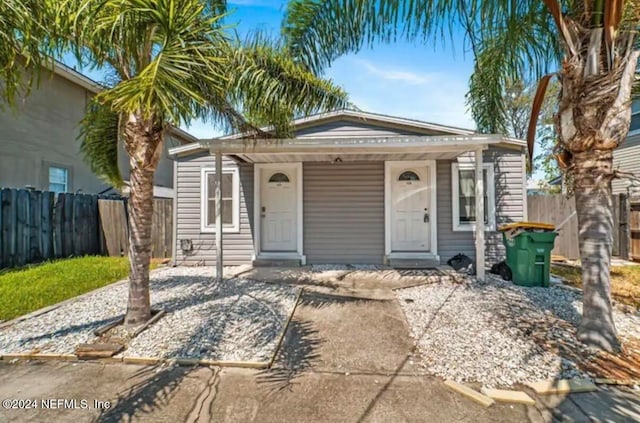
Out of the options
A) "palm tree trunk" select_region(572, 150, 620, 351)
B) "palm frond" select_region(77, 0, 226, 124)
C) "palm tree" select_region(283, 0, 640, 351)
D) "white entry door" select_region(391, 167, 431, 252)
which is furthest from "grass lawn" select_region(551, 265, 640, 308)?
"palm frond" select_region(77, 0, 226, 124)

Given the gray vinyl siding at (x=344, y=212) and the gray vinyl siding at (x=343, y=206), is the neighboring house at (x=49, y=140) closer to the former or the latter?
the gray vinyl siding at (x=343, y=206)

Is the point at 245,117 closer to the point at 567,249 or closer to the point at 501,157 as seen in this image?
the point at 501,157

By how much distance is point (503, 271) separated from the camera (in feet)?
19.4

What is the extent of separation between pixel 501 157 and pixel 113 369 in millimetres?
7872

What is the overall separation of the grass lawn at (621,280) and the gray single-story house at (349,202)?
131cm

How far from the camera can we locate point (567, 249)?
8203 mm

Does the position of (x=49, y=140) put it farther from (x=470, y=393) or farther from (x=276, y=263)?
(x=470, y=393)

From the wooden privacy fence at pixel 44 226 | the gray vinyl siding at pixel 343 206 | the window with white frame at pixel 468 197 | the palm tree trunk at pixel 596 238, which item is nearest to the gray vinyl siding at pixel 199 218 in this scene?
the gray vinyl siding at pixel 343 206

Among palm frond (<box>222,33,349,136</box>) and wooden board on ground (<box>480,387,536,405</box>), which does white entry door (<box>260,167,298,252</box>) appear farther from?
wooden board on ground (<box>480,387,536,405</box>)

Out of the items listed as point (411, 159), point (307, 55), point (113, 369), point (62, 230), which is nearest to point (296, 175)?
point (411, 159)

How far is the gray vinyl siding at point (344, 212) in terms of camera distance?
709 cm

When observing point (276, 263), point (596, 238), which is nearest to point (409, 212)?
point (276, 263)

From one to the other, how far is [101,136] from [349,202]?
4932 mm

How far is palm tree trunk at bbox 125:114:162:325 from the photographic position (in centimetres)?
345
